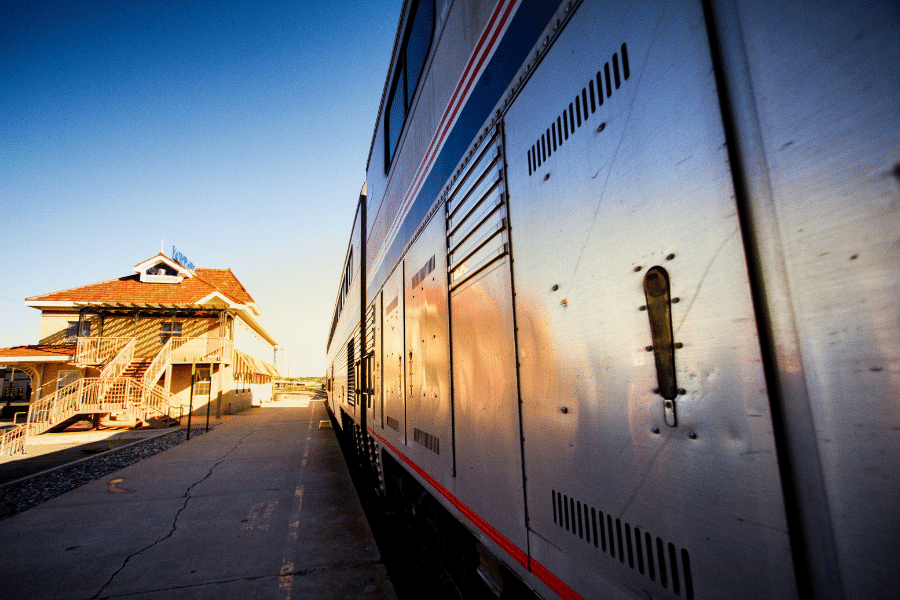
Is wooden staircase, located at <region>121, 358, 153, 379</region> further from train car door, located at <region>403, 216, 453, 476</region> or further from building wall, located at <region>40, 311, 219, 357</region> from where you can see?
train car door, located at <region>403, 216, 453, 476</region>

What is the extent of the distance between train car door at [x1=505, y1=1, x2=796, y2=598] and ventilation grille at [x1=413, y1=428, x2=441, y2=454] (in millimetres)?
1133

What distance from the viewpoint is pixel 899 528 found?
2.31 feet

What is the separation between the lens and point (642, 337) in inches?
45.4

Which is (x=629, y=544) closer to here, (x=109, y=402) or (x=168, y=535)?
(x=168, y=535)

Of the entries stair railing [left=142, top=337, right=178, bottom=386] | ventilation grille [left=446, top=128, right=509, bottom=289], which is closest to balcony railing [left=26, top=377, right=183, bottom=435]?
stair railing [left=142, top=337, right=178, bottom=386]

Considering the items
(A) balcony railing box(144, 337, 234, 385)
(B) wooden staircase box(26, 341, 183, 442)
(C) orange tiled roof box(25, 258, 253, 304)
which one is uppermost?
(C) orange tiled roof box(25, 258, 253, 304)

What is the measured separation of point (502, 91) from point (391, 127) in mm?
3058

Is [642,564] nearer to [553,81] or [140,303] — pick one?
[553,81]

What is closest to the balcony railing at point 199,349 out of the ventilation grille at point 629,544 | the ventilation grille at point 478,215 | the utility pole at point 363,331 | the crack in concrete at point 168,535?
the crack in concrete at point 168,535

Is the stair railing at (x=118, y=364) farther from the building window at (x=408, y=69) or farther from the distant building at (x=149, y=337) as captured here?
the building window at (x=408, y=69)

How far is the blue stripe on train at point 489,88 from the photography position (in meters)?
1.77

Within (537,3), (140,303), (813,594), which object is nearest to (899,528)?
(813,594)

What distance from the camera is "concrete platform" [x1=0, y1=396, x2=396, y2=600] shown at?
3.44 metres

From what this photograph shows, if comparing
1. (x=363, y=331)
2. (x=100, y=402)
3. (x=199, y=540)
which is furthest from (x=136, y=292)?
(x=199, y=540)
